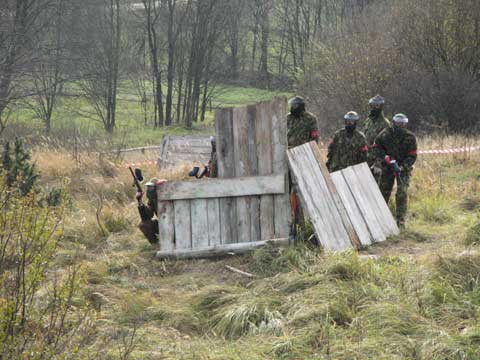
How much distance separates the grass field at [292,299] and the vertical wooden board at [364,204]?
0.17m

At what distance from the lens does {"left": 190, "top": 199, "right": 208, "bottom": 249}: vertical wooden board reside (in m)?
6.76

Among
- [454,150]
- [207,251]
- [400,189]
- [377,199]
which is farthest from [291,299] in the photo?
[454,150]

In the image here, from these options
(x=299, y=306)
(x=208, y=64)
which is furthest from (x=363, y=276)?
(x=208, y=64)

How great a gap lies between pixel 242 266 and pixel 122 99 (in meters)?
31.9

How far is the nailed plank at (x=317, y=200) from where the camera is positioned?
260 inches

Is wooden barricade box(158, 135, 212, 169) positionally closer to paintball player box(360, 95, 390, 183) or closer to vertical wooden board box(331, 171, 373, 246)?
paintball player box(360, 95, 390, 183)

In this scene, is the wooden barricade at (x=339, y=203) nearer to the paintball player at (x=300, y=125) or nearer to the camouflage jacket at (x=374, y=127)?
the paintball player at (x=300, y=125)

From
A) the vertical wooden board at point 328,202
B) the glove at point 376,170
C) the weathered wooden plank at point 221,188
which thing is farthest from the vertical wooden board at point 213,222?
the glove at point 376,170

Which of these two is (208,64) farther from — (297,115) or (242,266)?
(242,266)

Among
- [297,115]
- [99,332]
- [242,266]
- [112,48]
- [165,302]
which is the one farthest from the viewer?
[112,48]

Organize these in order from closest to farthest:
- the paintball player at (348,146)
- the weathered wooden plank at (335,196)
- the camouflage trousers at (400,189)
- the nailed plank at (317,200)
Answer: the nailed plank at (317,200)
the weathered wooden plank at (335,196)
the camouflage trousers at (400,189)
the paintball player at (348,146)

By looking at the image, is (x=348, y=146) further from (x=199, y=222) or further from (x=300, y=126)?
(x=199, y=222)

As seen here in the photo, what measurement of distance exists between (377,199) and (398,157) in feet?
2.80

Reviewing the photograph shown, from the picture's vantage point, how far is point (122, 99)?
36.9 meters
